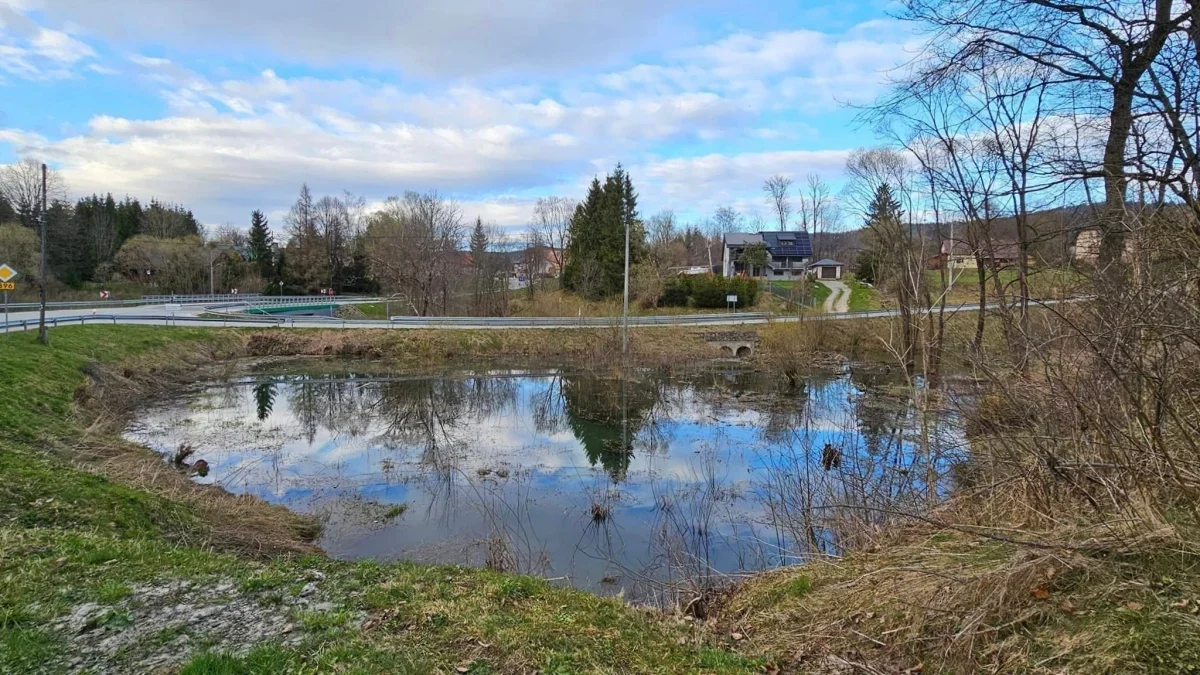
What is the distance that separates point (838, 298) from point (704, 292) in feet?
45.0

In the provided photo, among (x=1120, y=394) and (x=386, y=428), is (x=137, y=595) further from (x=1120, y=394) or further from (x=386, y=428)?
(x=386, y=428)

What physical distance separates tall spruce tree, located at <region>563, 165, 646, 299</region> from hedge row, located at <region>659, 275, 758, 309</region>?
4339 mm

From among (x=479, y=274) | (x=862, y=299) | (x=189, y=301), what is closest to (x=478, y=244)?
(x=479, y=274)

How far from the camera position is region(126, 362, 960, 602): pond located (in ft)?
26.8

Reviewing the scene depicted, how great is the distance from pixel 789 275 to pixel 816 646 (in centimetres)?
7126

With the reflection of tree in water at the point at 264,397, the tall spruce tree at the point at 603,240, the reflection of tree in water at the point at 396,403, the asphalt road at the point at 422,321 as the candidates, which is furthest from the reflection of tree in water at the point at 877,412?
the tall spruce tree at the point at 603,240

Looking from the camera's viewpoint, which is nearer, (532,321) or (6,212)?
(532,321)

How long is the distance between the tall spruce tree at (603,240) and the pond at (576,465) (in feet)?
87.7

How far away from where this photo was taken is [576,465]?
13.3m

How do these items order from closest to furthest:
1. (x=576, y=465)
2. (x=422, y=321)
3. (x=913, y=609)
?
(x=913, y=609) → (x=576, y=465) → (x=422, y=321)

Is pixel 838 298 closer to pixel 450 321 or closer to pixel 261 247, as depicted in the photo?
pixel 450 321

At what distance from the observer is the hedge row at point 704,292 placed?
47.1m

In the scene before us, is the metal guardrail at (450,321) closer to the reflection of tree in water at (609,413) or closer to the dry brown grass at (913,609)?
the reflection of tree in water at (609,413)

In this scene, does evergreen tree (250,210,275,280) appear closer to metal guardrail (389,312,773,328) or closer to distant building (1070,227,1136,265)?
metal guardrail (389,312,773,328)
